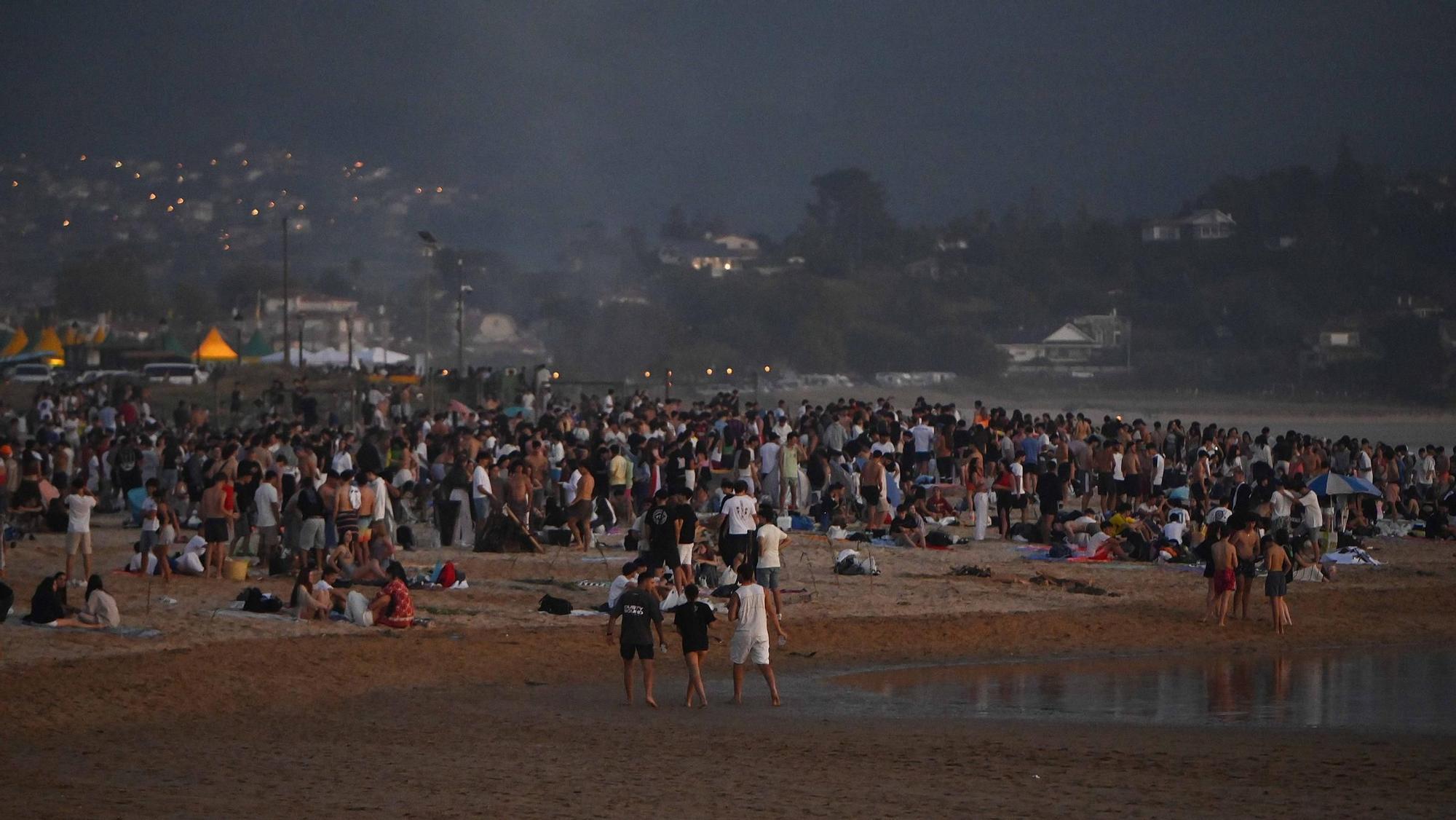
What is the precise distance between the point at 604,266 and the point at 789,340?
248 feet

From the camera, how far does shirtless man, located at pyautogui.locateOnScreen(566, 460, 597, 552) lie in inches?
858

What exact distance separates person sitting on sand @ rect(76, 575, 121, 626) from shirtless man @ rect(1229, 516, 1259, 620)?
1156 centimetres

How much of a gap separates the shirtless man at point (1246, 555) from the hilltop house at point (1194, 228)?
451 feet

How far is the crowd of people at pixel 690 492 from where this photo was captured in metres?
18.0

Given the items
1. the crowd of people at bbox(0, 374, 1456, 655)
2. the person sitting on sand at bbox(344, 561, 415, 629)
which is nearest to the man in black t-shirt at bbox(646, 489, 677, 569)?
the crowd of people at bbox(0, 374, 1456, 655)

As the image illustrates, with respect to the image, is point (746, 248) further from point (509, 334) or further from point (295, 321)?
point (295, 321)

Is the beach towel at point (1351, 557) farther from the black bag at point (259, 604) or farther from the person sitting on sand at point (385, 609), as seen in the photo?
the black bag at point (259, 604)

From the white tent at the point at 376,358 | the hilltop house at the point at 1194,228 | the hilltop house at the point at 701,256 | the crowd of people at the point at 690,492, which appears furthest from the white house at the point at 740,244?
the crowd of people at the point at 690,492

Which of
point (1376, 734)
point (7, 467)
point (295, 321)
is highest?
point (295, 321)

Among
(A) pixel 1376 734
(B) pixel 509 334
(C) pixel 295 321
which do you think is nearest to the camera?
(A) pixel 1376 734

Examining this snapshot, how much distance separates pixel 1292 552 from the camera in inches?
839

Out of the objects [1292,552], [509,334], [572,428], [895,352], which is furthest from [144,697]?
[509,334]

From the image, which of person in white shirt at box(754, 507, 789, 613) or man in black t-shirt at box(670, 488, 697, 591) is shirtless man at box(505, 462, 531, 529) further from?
person in white shirt at box(754, 507, 789, 613)

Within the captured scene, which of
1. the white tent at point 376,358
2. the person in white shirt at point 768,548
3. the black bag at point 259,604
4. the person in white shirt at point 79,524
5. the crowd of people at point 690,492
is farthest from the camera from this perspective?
the white tent at point 376,358
